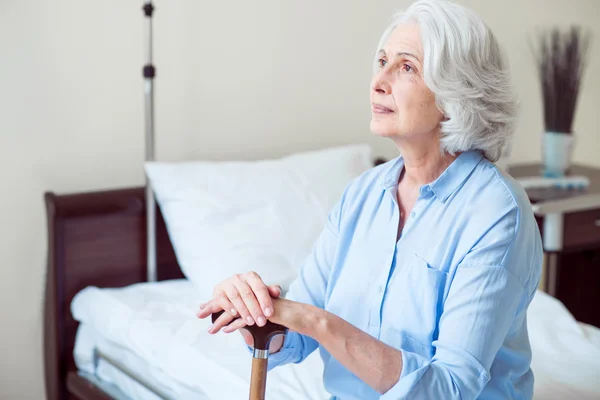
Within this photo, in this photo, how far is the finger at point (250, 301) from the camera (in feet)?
3.83

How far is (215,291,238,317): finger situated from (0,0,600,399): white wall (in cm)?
101

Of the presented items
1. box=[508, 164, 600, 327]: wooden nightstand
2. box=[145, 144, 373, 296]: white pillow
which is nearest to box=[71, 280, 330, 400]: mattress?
box=[145, 144, 373, 296]: white pillow

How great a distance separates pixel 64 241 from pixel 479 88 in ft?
3.93

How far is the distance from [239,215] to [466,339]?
98 centimetres

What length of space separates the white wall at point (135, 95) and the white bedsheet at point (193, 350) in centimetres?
24

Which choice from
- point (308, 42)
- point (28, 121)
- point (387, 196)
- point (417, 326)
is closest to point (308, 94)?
point (308, 42)

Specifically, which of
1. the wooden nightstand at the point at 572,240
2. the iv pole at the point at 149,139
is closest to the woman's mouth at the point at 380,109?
the iv pole at the point at 149,139

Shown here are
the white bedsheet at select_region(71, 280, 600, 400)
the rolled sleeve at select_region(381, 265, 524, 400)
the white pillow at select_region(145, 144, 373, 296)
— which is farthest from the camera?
the white pillow at select_region(145, 144, 373, 296)

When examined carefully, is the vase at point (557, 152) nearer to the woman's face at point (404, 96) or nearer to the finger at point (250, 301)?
the woman's face at point (404, 96)

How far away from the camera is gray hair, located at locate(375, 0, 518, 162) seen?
1.27m

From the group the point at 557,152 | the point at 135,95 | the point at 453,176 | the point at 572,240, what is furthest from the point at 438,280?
the point at 557,152

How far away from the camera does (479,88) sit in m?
1.29

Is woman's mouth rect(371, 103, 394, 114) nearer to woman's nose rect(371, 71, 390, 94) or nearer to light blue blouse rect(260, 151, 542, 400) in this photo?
woman's nose rect(371, 71, 390, 94)

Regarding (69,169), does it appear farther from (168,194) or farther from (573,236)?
(573,236)
